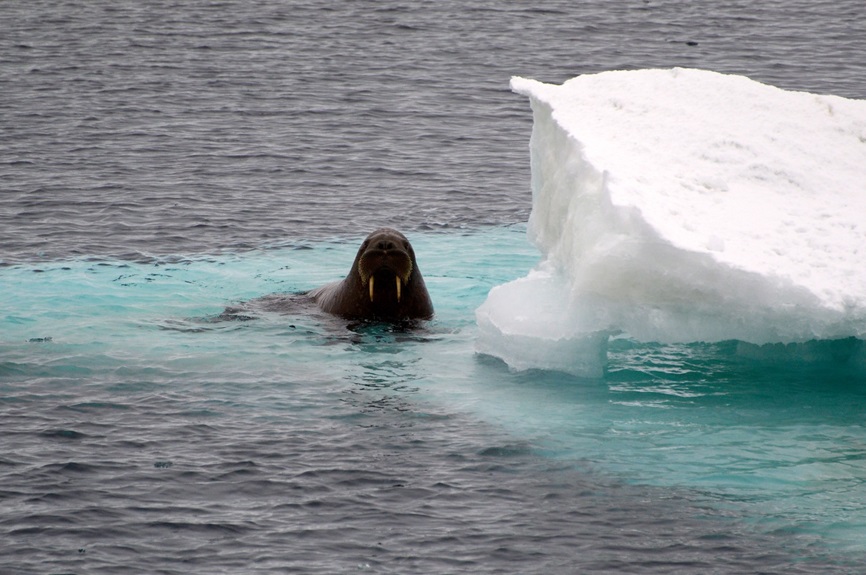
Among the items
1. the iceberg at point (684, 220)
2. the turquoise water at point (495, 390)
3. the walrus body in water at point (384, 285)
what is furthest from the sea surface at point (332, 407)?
the iceberg at point (684, 220)

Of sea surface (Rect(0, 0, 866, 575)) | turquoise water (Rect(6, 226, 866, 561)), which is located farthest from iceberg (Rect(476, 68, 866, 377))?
sea surface (Rect(0, 0, 866, 575))

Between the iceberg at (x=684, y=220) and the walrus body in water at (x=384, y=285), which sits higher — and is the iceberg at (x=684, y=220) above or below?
above

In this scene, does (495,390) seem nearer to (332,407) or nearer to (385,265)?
(332,407)

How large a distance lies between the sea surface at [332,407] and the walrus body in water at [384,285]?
0.79ft

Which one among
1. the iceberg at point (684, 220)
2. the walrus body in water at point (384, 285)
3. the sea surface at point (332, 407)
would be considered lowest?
the sea surface at point (332, 407)

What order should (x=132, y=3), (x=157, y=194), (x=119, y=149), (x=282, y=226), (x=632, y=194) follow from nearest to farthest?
(x=632, y=194) → (x=282, y=226) → (x=157, y=194) → (x=119, y=149) → (x=132, y=3)

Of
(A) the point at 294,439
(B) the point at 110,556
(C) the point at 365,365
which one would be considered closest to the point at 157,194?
(C) the point at 365,365

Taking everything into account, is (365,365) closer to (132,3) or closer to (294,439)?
(294,439)

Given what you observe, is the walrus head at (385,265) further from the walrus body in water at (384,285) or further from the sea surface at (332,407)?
the sea surface at (332,407)

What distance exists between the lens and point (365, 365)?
1052cm

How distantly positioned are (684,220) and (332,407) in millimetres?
3011

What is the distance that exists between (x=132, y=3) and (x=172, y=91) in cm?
869

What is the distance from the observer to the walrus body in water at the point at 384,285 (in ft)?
37.6

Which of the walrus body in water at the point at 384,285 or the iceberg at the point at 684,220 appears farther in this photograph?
the walrus body in water at the point at 384,285
